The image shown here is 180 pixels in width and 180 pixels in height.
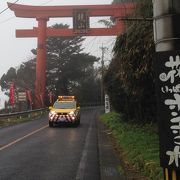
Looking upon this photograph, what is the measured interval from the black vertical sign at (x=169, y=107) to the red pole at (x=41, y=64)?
155ft

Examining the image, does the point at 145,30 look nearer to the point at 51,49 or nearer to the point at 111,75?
the point at 111,75

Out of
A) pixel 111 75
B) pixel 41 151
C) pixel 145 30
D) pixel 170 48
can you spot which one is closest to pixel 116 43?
pixel 145 30

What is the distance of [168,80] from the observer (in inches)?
179

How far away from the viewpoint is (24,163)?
1180 cm

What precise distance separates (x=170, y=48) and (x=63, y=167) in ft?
23.3

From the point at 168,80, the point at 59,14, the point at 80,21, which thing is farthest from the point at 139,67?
the point at 59,14

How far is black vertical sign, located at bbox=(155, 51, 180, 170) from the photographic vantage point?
14.7 ft

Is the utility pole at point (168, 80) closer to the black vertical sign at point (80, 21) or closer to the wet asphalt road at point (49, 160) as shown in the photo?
the wet asphalt road at point (49, 160)

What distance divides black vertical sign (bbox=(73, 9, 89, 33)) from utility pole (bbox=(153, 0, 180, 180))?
4483 cm

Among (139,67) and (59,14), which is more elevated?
(59,14)

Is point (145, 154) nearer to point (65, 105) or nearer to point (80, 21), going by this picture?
point (65, 105)

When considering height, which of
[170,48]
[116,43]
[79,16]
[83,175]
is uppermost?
[79,16]

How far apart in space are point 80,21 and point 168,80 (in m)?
45.3

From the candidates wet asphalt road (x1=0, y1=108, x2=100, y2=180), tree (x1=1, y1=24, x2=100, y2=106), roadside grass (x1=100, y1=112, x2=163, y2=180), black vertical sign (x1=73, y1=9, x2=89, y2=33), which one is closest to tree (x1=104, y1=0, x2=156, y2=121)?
roadside grass (x1=100, y1=112, x2=163, y2=180)
